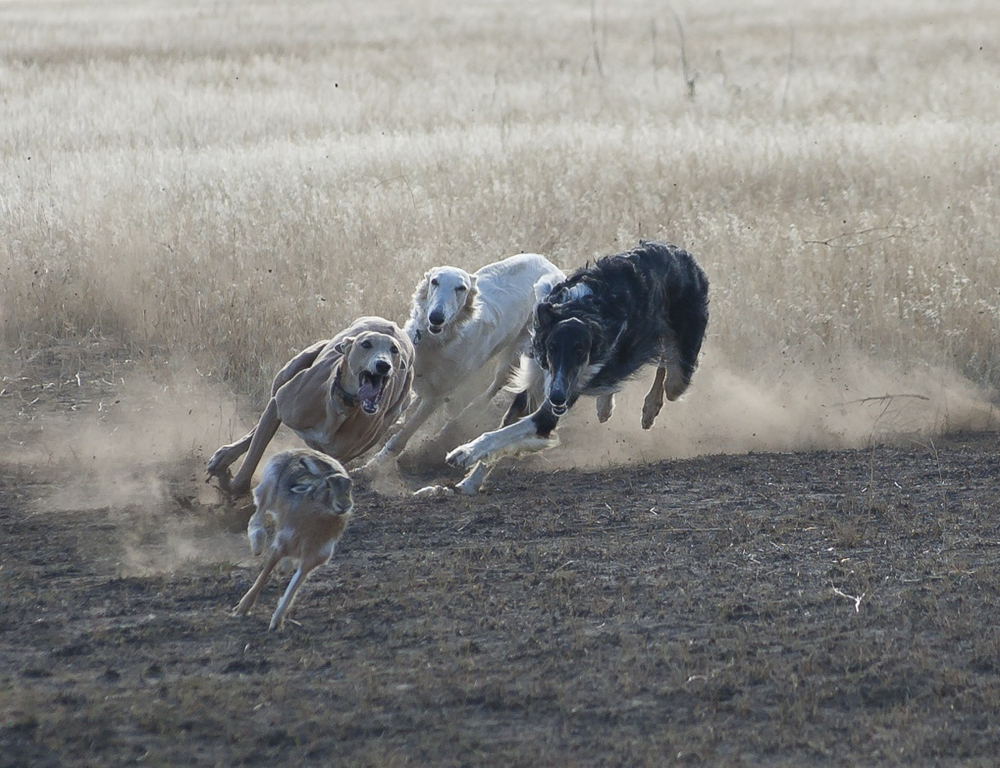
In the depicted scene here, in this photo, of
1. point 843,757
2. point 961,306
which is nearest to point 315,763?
point 843,757

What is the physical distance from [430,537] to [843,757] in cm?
308

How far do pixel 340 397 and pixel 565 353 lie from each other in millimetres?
1548

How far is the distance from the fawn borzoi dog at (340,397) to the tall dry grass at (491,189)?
2372mm

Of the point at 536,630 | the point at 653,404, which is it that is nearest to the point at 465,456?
the point at 653,404

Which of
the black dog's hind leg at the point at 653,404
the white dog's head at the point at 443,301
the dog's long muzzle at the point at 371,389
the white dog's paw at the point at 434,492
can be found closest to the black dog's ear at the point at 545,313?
the white dog's head at the point at 443,301

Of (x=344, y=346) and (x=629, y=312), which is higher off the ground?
(x=344, y=346)

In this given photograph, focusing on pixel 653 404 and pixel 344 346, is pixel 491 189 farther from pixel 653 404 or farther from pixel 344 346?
pixel 344 346

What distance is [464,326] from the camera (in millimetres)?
9336

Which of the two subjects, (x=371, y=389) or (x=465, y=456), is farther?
(x=465, y=456)

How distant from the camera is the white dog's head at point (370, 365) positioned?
713 cm

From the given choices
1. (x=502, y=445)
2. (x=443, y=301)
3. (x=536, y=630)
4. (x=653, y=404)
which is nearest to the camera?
(x=536, y=630)

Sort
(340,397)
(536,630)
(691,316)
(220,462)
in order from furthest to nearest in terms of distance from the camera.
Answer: (691,316) < (220,462) < (340,397) < (536,630)

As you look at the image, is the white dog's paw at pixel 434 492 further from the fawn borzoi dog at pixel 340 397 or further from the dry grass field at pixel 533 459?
the fawn borzoi dog at pixel 340 397

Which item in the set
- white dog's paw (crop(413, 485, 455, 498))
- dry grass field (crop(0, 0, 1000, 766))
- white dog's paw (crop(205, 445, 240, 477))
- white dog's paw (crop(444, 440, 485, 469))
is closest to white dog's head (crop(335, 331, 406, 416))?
dry grass field (crop(0, 0, 1000, 766))
